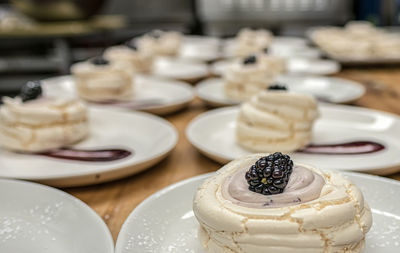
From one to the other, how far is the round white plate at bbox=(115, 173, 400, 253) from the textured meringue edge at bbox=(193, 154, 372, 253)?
7 cm

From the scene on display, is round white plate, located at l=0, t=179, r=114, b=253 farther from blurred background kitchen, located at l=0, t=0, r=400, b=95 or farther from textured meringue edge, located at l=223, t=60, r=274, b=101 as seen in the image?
blurred background kitchen, located at l=0, t=0, r=400, b=95

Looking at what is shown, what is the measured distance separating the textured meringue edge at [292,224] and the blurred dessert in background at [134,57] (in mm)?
2106

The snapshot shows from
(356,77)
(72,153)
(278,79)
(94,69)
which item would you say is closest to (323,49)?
(356,77)

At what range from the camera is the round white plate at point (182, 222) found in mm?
907

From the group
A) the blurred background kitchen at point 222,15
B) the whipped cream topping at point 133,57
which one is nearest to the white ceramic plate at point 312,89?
the whipped cream topping at point 133,57

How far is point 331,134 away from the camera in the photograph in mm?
1730

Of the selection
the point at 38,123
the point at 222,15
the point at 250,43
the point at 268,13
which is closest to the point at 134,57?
the point at 250,43

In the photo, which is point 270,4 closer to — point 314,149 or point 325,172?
point 314,149

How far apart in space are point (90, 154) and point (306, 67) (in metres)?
2.02

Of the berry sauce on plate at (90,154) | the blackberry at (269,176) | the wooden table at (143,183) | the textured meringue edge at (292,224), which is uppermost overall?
the blackberry at (269,176)

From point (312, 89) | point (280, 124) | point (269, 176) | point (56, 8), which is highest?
point (56, 8)

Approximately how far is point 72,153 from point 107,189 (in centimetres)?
37

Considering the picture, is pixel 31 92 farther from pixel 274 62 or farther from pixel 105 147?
pixel 274 62

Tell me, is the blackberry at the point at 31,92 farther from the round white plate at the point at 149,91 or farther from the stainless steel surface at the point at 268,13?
the stainless steel surface at the point at 268,13
